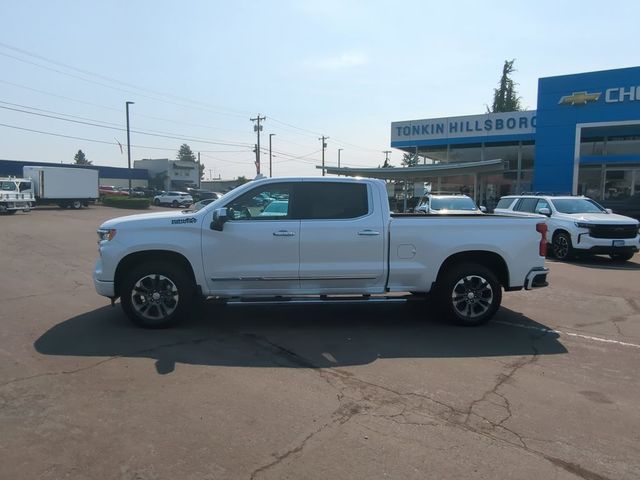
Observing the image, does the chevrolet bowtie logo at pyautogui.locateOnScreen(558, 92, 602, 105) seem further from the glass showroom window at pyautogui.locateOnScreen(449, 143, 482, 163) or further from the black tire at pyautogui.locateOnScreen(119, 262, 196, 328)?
the black tire at pyautogui.locateOnScreen(119, 262, 196, 328)

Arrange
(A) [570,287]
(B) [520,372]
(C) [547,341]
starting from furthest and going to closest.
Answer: (A) [570,287]
(C) [547,341]
(B) [520,372]

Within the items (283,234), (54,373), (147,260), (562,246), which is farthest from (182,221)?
(562,246)

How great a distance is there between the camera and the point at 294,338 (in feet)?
20.0

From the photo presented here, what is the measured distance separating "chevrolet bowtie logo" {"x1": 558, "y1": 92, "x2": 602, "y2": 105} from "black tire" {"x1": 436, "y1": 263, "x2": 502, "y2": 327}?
853 inches

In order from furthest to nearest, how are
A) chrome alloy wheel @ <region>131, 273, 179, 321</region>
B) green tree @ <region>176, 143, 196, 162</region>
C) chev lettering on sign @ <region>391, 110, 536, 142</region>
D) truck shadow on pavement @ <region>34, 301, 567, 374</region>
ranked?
green tree @ <region>176, 143, 196, 162</region>, chev lettering on sign @ <region>391, 110, 536, 142</region>, chrome alloy wheel @ <region>131, 273, 179, 321</region>, truck shadow on pavement @ <region>34, 301, 567, 374</region>

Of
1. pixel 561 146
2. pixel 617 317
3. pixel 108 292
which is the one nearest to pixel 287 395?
pixel 108 292

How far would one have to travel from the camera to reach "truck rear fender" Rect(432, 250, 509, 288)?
6693mm

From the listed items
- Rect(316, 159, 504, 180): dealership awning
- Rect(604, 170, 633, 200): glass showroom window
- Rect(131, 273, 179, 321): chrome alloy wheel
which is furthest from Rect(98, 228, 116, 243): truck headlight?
Rect(604, 170, 633, 200): glass showroom window

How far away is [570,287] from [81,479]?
896cm

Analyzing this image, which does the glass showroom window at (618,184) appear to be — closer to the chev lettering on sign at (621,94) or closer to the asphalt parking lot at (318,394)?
the chev lettering on sign at (621,94)

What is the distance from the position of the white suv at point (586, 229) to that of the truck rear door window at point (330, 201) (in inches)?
255

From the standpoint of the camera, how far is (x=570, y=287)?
956 centimetres

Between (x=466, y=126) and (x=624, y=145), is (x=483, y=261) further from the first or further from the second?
(x=624, y=145)

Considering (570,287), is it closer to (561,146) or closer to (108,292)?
(108,292)
